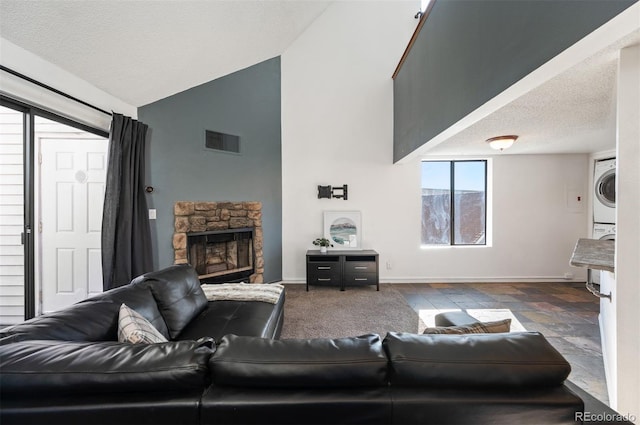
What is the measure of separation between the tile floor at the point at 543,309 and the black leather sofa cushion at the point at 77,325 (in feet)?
9.18

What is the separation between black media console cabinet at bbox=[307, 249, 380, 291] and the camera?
4.07 meters

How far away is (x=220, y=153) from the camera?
12.6ft

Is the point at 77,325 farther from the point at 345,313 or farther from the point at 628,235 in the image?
the point at 628,235

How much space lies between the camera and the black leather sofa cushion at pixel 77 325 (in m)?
1.14

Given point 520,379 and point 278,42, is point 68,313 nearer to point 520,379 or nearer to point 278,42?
point 520,379

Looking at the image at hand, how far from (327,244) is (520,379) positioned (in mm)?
3558

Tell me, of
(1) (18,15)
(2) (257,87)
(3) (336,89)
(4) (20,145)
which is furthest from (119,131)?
(3) (336,89)

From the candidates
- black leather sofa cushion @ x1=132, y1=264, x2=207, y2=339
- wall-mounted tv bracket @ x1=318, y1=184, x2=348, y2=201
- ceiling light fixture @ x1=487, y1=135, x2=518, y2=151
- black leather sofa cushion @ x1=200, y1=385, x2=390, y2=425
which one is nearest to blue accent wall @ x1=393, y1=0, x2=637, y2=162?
ceiling light fixture @ x1=487, y1=135, x2=518, y2=151

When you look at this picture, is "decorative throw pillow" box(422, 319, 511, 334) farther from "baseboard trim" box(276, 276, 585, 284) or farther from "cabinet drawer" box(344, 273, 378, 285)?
"baseboard trim" box(276, 276, 585, 284)

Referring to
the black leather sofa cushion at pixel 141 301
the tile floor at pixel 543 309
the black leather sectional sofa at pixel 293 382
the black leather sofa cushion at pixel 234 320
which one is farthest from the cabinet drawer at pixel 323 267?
the black leather sectional sofa at pixel 293 382

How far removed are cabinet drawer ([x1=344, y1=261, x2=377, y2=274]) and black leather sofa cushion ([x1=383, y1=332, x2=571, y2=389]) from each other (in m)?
3.22

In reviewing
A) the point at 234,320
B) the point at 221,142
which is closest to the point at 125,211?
the point at 221,142

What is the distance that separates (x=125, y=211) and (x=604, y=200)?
6.36m

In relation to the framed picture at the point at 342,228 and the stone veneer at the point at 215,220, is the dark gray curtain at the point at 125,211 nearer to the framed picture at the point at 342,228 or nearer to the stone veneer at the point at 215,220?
the stone veneer at the point at 215,220
